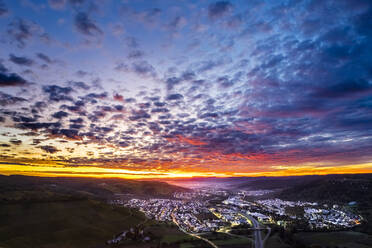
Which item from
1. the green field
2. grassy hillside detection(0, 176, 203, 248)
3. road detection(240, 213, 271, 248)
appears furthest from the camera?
road detection(240, 213, 271, 248)

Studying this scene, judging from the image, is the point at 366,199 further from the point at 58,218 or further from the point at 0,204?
the point at 0,204

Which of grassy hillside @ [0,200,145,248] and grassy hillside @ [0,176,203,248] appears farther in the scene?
grassy hillside @ [0,176,203,248]

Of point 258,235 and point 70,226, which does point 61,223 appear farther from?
point 258,235

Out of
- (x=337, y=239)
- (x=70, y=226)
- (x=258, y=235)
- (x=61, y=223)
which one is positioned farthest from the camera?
(x=61, y=223)

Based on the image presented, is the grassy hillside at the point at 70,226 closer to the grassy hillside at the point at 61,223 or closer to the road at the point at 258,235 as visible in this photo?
the grassy hillside at the point at 61,223

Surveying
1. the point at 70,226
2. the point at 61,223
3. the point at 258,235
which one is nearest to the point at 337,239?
the point at 258,235

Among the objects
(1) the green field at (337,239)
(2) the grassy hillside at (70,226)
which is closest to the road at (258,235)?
(1) the green field at (337,239)

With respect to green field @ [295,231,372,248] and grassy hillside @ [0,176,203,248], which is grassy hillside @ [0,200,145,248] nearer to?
grassy hillside @ [0,176,203,248]

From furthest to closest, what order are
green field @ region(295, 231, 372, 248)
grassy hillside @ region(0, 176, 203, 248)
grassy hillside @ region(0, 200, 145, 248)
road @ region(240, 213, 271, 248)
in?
road @ region(240, 213, 271, 248) < grassy hillside @ region(0, 176, 203, 248) < grassy hillside @ region(0, 200, 145, 248) < green field @ region(295, 231, 372, 248)

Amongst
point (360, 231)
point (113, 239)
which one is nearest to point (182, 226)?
point (113, 239)

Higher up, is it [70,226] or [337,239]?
[70,226]

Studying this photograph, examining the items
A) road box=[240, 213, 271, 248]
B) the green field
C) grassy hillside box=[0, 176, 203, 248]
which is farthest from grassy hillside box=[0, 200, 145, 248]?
the green field
